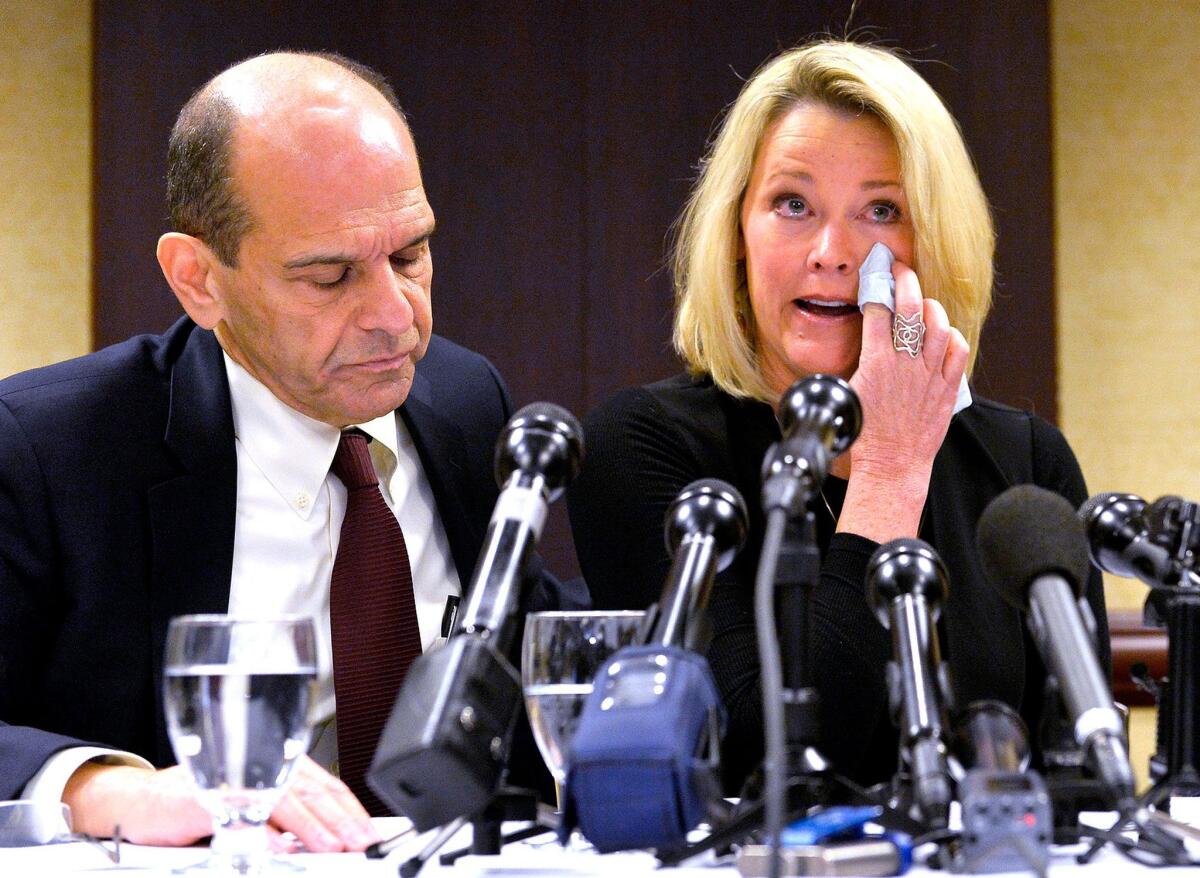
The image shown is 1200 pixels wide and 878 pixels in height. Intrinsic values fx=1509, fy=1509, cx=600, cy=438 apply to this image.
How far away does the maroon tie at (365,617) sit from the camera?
152 cm

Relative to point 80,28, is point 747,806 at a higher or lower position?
lower

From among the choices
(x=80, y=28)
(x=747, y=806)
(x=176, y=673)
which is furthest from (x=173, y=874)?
(x=80, y=28)

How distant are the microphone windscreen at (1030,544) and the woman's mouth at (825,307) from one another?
85 centimetres

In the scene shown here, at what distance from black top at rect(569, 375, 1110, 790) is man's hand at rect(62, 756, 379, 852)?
0.47 m

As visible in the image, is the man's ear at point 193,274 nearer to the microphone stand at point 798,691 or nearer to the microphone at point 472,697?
the microphone at point 472,697

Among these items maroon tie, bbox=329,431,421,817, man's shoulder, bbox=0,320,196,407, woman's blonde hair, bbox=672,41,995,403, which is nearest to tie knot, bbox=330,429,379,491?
maroon tie, bbox=329,431,421,817

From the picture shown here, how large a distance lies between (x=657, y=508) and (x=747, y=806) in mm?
864

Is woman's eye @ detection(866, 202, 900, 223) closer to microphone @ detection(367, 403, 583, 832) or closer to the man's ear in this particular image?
the man's ear

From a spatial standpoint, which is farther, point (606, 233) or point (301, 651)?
point (606, 233)

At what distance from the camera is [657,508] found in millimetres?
1693

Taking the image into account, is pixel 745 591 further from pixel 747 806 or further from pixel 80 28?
pixel 80 28

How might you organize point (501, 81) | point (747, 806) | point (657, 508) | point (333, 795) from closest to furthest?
point (747, 806)
point (333, 795)
point (657, 508)
point (501, 81)

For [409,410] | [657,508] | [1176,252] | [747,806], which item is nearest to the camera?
[747,806]

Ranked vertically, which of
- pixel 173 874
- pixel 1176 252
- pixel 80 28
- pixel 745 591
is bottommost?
pixel 173 874
